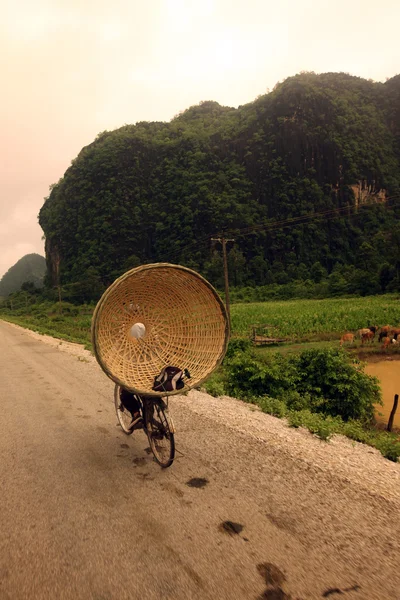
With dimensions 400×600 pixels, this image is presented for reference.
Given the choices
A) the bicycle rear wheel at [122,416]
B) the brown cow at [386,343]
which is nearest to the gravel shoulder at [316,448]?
the bicycle rear wheel at [122,416]

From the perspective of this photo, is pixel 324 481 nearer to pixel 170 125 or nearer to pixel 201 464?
pixel 201 464

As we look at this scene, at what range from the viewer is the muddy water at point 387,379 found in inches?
361

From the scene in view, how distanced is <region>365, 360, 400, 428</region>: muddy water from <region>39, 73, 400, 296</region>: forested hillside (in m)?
55.7

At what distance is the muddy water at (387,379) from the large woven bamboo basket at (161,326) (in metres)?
5.97

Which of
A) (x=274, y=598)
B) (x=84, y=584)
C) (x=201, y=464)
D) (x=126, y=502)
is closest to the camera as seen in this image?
(x=274, y=598)

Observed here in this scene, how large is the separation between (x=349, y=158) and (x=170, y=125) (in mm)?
49361

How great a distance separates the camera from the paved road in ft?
Result: 7.18

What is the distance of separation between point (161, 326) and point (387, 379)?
34.6 ft

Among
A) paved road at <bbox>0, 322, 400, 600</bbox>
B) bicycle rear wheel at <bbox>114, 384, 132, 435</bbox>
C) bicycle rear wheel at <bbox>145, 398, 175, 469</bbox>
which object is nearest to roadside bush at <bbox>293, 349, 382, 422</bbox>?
paved road at <bbox>0, 322, 400, 600</bbox>

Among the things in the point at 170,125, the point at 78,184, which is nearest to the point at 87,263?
the point at 78,184

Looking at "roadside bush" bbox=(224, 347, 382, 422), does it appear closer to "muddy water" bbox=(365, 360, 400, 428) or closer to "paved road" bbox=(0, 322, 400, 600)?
"muddy water" bbox=(365, 360, 400, 428)

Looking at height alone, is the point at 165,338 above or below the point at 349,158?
below

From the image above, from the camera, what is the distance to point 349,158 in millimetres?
87062

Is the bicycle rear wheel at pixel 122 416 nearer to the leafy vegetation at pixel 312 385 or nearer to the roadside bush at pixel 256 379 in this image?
the leafy vegetation at pixel 312 385
